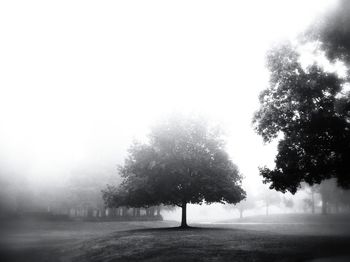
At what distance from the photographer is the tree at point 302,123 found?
→ 28.4 metres

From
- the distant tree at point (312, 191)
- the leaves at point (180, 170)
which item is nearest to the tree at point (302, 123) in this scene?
the leaves at point (180, 170)

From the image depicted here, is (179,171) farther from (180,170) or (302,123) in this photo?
(302,123)

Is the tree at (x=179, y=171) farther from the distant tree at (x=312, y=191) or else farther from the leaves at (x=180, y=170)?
the distant tree at (x=312, y=191)

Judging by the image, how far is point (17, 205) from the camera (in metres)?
60.7

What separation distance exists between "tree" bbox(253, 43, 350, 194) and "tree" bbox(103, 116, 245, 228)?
7.62m

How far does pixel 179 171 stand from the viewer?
1491 inches

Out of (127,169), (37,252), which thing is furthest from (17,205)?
(37,252)

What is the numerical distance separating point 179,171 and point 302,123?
538 inches

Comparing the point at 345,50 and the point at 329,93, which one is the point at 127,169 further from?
the point at 345,50

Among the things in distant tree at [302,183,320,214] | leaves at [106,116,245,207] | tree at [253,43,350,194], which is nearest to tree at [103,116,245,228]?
leaves at [106,116,245,207]

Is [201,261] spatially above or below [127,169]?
below

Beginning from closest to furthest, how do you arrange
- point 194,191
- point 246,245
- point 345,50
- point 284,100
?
Answer: point 246,245, point 345,50, point 284,100, point 194,191

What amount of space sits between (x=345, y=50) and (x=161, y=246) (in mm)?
18579

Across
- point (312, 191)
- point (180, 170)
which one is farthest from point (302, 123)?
point (312, 191)
